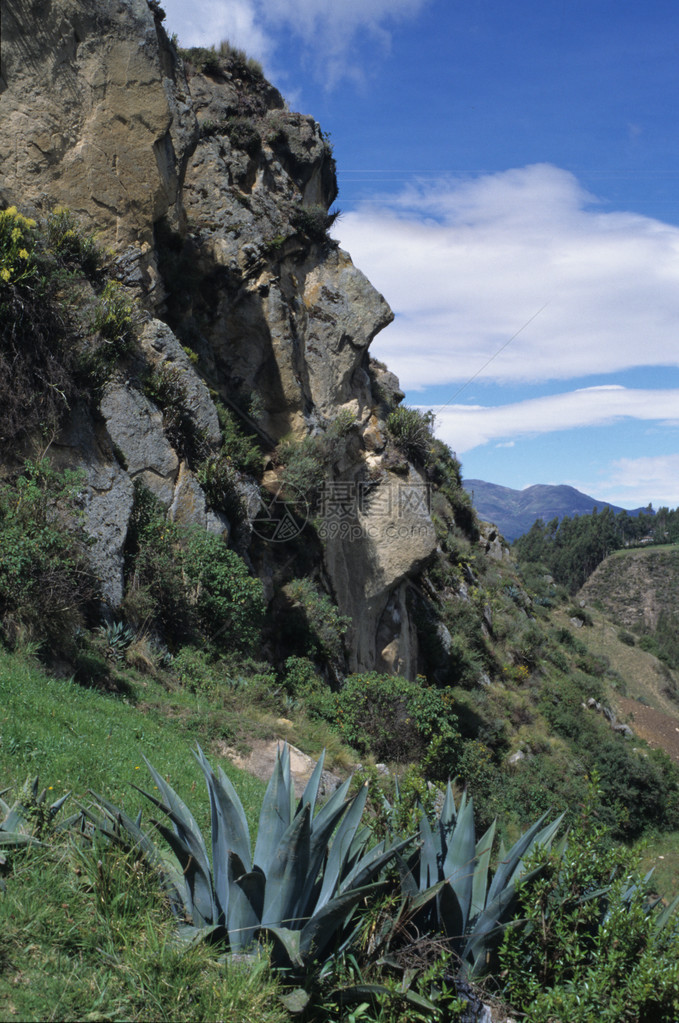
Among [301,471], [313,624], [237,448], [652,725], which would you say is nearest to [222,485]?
[237,448]

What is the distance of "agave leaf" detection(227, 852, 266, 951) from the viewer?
3.07 m

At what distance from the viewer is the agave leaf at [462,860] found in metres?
3.49

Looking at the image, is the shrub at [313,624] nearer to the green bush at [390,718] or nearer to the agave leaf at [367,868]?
the green bush at [390,718]

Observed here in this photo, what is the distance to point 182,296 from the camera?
1345 centimetres

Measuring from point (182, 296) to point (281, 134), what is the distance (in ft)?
19.9

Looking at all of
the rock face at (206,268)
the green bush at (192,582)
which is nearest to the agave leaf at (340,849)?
the rock face at (206,268)

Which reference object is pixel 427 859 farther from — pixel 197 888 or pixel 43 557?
pixel 43 557

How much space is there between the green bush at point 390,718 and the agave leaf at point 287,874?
6820 millimetres

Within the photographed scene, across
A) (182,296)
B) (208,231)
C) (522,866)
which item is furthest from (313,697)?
(208,231)

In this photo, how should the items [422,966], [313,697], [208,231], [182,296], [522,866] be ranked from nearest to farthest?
[422,966] < [522,866] < [313,697] < [182,296] < [208,231]

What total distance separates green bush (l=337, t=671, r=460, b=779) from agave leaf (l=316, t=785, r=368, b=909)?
6.53m

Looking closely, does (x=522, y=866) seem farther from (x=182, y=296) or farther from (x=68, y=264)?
(x=182, y=296)

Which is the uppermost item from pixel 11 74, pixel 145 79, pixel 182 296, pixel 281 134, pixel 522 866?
pixel 281 134

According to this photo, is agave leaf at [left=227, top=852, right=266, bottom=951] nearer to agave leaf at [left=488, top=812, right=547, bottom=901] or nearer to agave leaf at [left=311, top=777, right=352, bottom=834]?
agave leaf at [left=311, top=777, right=352, bottom=834]
